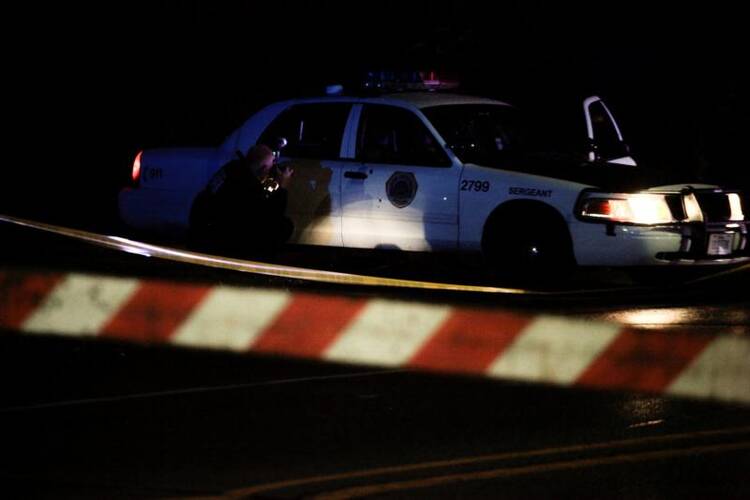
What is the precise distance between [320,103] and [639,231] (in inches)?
119

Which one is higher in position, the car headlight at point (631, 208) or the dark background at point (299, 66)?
the dark background at point (299, 66)

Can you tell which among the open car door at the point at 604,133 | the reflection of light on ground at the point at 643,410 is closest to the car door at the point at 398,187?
the open car door at the point at 604,133

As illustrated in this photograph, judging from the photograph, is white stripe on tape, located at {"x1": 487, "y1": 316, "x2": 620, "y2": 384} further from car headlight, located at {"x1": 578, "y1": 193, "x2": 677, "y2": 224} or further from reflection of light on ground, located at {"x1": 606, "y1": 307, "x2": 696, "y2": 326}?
car headlight, located at {"x1": 578, "y1": 193, "x2": 677, "y2": 224}

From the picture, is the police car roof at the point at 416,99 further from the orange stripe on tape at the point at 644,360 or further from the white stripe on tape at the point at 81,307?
the orange stripe on tape at the point at 644,360

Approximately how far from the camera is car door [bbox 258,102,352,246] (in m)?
12.6

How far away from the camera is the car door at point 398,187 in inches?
477

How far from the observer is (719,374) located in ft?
26.5

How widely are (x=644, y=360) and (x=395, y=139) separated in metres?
4.51

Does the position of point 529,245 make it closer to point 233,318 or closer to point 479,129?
point 479,129

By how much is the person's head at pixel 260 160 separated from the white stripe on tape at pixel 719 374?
16.5ft

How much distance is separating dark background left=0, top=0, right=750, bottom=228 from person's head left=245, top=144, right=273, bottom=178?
261 inches

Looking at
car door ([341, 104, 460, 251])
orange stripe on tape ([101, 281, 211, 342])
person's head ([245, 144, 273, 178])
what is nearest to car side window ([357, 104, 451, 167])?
car door ([341, 104, 460, 251])

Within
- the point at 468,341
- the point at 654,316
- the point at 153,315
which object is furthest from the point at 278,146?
the point at 468,341

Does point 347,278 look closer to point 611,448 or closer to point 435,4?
point 611,448
